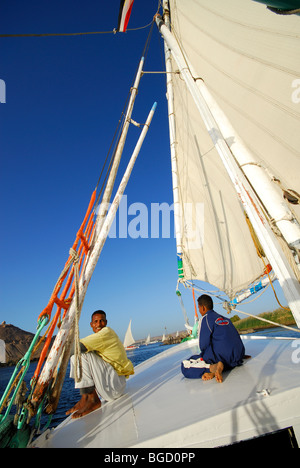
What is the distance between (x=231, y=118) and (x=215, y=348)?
4979 millimetres

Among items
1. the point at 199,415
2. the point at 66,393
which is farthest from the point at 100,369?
the point at 66,393

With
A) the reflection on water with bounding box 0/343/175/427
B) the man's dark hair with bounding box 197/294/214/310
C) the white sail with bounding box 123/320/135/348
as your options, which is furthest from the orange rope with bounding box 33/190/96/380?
the white sail with bounding box 123/320/135/348

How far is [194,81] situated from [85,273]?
3332 millimetres

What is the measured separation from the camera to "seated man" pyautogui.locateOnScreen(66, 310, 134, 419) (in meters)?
2.88

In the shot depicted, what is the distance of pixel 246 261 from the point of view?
20.8 ft

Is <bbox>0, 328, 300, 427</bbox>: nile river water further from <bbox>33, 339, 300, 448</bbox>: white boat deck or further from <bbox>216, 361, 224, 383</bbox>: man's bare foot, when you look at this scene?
<bbox>216, 361, 224, 383</bbox>: man's bare foot

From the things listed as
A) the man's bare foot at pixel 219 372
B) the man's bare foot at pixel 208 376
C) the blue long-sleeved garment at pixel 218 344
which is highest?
the blue long-sleeved garment at pixel 218 344

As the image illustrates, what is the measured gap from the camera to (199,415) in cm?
171

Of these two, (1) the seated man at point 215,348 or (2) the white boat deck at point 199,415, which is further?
(1) the seated man at point 215,348

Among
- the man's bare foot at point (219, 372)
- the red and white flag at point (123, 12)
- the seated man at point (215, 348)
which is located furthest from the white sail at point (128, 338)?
the red and white flag at point (123, 12)

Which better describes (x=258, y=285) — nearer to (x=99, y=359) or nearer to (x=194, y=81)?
(x=99, y=359)

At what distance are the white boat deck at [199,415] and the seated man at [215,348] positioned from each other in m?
0.16

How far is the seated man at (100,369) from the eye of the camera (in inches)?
113

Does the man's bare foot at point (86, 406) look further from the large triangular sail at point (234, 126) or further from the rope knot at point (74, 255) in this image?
the large triangular sail at point (234, 126)
